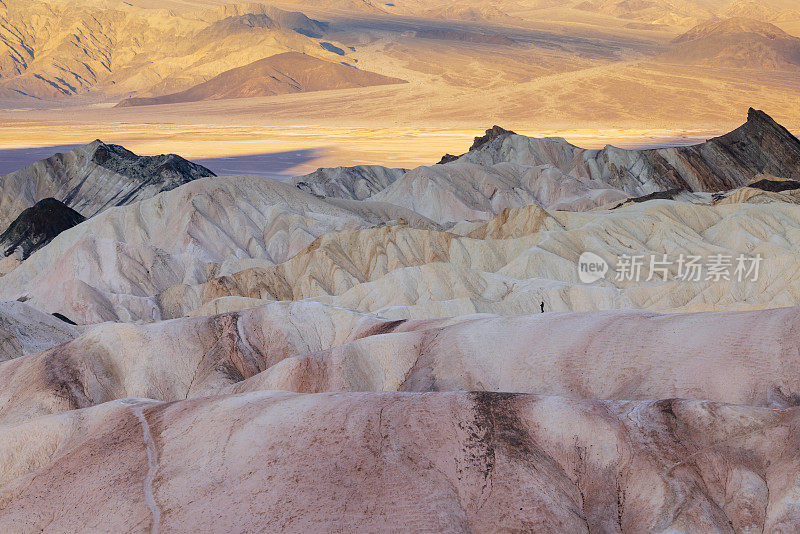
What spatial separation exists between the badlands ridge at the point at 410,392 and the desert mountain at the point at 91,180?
798 inches

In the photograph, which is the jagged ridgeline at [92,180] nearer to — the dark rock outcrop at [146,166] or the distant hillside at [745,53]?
the dark rock outcrop at [146,166]

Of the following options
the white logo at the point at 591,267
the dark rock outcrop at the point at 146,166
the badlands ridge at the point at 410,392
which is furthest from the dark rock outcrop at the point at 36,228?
the white logo at the point at 591,267

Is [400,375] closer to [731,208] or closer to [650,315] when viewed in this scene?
[650,315]

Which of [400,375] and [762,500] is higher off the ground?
[762,500]

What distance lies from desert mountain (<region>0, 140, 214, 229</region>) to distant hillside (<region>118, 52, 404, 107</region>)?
12378 cm

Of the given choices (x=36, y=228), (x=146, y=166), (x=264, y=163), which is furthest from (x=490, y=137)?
(x=36, y=228)

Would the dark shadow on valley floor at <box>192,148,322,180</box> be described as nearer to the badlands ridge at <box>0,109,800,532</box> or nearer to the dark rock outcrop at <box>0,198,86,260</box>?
the dark rock outcrop at <box>0,198,86,260</box>

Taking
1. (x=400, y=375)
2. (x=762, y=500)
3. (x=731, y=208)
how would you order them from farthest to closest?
(x=731, y=208) < (x=400, y=375) < (x=762, y=500)

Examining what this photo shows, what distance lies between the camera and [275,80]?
7372 inches

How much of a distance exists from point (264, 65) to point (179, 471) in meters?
190

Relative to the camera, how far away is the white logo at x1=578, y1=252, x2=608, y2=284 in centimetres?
3597

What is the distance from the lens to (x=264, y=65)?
192250 millimetres

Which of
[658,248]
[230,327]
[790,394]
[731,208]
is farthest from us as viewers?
[731,208]

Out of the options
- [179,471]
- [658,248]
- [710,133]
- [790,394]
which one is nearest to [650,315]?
[790,394]
